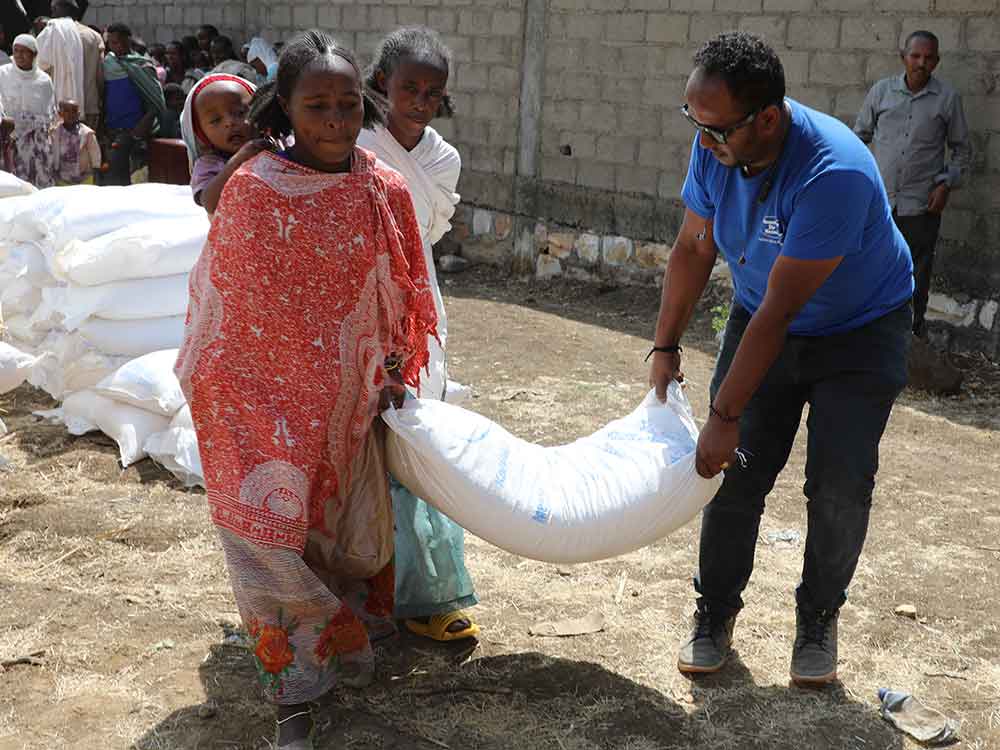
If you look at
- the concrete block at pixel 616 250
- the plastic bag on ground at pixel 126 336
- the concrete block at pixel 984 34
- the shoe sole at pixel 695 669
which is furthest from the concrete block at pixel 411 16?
the shoe sole at pixel 695 669

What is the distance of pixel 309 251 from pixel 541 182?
283 inches

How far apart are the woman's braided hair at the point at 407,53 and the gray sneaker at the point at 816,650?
1759 mm

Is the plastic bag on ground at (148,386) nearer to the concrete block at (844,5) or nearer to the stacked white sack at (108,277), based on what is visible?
the stacked white sack at (108,277)

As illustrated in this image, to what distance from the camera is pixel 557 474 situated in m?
2.74

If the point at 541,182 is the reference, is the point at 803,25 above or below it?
above

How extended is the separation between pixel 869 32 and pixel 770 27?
762 mm

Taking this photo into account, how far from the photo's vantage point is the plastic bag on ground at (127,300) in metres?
4.92

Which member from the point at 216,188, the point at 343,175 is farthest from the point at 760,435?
the point at 216,188

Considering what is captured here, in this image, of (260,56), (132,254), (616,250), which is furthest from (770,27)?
(260,56)

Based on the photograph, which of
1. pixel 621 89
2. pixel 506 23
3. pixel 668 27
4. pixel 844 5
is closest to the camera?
pixel 844 5

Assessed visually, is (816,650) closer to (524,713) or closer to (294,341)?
(524,713)

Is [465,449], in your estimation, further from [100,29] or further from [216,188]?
[100,29]

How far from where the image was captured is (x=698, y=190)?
2.89 m

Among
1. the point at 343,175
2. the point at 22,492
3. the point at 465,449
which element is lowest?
the point at 22,492
